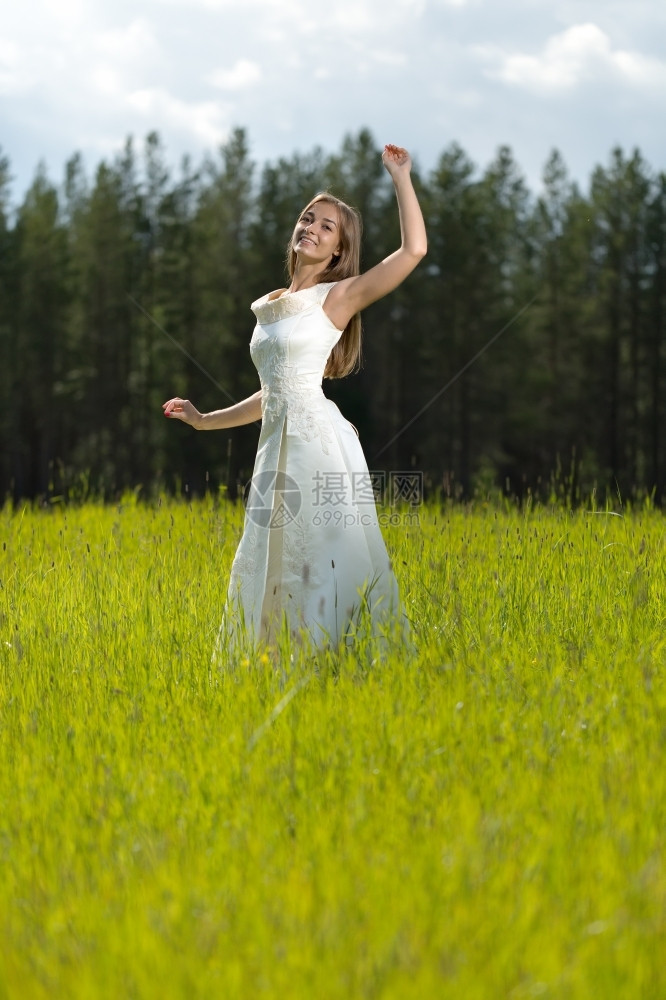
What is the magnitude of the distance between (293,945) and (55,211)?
154ft

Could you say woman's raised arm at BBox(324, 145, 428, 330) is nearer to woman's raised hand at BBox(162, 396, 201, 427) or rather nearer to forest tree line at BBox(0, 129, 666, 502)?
woman's raised hand at BBox(162, 396, 201, 427)

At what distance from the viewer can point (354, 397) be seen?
34.7 m

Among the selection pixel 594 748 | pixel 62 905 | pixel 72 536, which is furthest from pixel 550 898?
pixel 72 536

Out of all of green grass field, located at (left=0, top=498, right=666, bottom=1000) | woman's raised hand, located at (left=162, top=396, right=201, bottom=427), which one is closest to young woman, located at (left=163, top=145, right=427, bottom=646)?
green grass field, located at (left=0, top=498, right=666, bottom=1000)

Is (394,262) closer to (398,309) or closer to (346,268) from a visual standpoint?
(346,268)

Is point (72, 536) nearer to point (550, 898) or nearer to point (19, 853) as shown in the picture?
point (19, 853)

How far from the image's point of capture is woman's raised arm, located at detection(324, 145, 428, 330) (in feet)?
13.0

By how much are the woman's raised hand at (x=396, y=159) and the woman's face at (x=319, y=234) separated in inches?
16.7

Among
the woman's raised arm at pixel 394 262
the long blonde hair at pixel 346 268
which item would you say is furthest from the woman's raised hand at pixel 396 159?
the long blonde hair at pixel 346 268

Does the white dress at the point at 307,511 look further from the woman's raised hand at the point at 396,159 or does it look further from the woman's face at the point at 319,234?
the woman's raised hand at the point at 396,159

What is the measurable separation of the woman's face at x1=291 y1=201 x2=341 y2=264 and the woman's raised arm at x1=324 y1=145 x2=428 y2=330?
221 millimetres

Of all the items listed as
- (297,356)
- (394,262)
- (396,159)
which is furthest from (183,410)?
(396,159)

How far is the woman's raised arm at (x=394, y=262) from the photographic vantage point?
13.0 feet

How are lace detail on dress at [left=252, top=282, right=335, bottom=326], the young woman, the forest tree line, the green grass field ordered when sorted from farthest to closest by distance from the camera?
the forest tree line, lace detail on dress at [left=252, top=282, right=335, bottom=326], the young woman, the green grass field
